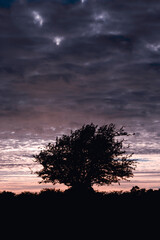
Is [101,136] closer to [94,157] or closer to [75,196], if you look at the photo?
[94,157]

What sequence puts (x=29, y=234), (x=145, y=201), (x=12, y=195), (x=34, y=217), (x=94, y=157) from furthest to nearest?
(x=94, y=157)
(x=12, y=195)
(x=145, y=201)
(x=34, y=217)
(x=29, y=234)

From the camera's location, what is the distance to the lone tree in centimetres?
4438

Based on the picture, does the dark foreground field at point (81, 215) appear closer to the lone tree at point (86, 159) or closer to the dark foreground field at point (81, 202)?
the dark foreground field at point (81, 202)

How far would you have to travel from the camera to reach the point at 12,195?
26.0m

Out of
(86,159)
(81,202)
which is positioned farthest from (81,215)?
(86,159)

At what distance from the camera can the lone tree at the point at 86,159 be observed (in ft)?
146

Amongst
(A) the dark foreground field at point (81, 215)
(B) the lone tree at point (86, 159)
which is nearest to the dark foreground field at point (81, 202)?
(A) the dark foreground field at point (81, 215)

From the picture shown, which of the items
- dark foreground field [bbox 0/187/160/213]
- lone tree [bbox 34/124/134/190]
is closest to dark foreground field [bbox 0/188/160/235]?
dark foreground field [bbox 0/187/160/213]

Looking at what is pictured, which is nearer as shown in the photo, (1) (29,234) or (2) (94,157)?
(1) (29,234)

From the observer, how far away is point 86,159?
146 ft

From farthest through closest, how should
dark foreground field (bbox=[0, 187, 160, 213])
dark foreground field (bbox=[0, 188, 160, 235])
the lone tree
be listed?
the lone tree → dark foreground field (bbox=[0, 187, 160, 213]) → dark foreground field (bbox=[0, 188, 160, 235])

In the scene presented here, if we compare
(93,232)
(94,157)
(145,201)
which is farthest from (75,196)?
(94,157)

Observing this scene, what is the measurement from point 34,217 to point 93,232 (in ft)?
13.4

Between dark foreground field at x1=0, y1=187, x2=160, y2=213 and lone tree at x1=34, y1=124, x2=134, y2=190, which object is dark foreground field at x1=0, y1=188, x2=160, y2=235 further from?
lone tree at x1=34, y1=124, x2=134, y2=190
